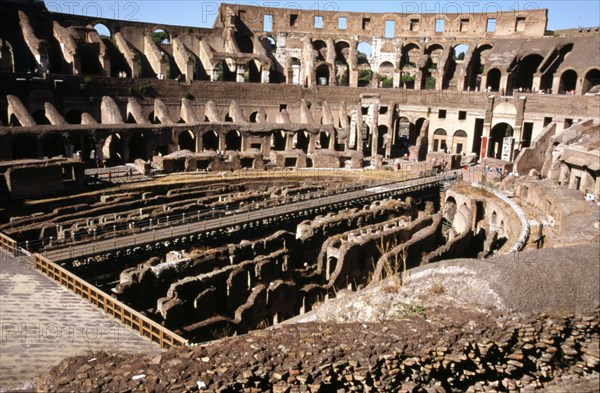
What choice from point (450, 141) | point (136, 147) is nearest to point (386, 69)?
point (450, 141)

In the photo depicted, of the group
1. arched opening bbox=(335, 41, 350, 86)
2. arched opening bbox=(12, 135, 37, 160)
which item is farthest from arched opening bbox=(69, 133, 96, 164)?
arched opening bbox=(335, 41, 350, 86)

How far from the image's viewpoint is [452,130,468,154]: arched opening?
48.0m

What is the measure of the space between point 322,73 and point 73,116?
25.3 metres

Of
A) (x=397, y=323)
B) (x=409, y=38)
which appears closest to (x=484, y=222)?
(x=397, y=323)

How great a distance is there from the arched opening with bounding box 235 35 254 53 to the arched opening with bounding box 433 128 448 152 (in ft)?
64.1

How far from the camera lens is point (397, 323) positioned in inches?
467

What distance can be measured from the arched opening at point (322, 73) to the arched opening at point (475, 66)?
13332 millimetres

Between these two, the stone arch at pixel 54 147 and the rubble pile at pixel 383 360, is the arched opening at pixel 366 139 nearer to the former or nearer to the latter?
the stone arch at pixel 54 147

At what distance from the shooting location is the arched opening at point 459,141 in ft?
157

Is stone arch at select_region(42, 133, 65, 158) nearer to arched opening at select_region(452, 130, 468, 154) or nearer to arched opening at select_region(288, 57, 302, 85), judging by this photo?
arched opening at select_region(288, 57, 302, 85)

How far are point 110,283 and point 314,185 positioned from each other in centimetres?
1730

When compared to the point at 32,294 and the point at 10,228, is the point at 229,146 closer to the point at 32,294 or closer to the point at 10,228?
the point at 10,228

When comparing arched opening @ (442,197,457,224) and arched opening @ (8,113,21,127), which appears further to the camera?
arched opening @ (442,197,457,224)

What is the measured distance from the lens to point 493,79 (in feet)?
168
